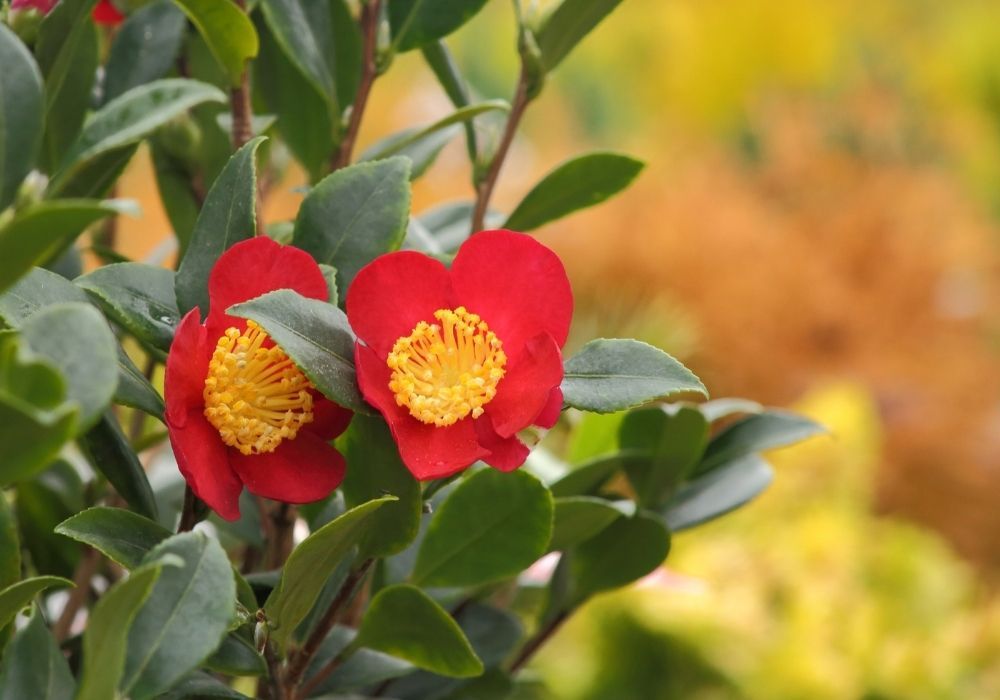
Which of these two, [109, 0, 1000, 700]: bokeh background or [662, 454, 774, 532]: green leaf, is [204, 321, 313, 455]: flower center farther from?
[109, 0, 1000, 700]: bokeh background

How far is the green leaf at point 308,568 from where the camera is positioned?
0.29 m

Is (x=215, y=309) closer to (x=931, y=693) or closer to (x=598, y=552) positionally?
(x=598, y=552)

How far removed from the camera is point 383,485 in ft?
1.06

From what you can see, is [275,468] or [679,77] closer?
[275,468]

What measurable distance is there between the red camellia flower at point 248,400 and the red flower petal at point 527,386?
0.15ft

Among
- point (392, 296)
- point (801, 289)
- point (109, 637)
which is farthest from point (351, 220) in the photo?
point (801, 289)

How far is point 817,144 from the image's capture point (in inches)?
73.6

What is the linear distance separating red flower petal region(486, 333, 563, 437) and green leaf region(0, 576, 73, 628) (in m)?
0.12

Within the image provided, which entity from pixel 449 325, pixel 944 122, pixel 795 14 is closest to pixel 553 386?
pixel 449 325

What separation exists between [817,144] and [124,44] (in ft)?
5.19

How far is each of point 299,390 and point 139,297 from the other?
0.17 feet

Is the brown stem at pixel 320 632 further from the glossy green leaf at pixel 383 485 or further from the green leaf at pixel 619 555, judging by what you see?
the green leaf at pixel 619 555

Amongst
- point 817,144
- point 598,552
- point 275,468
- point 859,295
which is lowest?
point 859,295

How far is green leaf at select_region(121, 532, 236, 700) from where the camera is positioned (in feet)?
0.86
